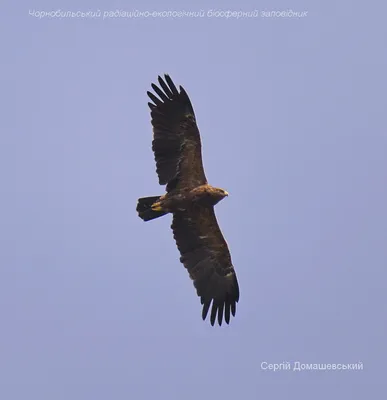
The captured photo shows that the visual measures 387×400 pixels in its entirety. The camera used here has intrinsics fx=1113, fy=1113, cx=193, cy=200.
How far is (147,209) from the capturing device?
28.4 m

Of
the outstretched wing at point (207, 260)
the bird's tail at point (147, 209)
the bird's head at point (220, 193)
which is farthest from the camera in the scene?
the outstretched wing at point (207, 260)

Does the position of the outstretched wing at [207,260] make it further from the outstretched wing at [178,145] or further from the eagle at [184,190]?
the outstretched wing at [178,145]

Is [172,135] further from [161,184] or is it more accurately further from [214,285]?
[214,285]

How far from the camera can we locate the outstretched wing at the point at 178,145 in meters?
28.3

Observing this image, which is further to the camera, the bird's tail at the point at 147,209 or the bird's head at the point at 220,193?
the bird's tail at the point at 147,209

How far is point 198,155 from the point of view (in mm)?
28297

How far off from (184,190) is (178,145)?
1.16m

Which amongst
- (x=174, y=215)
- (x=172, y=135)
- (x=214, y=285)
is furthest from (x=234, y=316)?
(x=172, y=135)

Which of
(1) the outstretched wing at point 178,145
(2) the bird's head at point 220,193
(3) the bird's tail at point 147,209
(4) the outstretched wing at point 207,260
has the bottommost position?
(4) the outstretched wing at point 207,260

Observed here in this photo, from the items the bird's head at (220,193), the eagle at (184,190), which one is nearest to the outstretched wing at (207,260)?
the eagle at (184,190)

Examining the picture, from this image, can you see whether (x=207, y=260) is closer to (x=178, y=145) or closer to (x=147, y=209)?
(x=147, y=209)

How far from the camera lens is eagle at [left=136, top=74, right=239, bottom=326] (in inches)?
1115

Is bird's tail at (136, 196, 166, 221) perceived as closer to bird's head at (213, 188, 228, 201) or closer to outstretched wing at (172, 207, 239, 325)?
outstretched wing at (172, 207, 239, 325)

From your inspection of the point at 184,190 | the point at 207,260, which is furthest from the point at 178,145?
the point at 207,260
